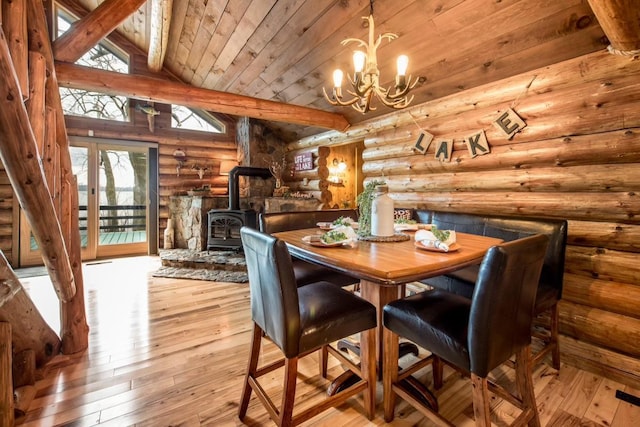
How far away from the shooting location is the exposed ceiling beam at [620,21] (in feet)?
4.66

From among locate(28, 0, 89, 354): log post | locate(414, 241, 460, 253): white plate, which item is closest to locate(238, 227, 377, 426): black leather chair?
locate(414, 241, 460, 253): white plate

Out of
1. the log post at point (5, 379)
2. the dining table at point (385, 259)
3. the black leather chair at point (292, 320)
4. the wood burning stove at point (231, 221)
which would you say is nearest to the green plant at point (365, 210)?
the dining table at point (385, 259)

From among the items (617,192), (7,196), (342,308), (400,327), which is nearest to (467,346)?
(400,327)

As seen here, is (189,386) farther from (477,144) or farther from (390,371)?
(477,144)

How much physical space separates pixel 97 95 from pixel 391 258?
5.96m

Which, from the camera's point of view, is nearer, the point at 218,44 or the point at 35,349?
the point at 35,349

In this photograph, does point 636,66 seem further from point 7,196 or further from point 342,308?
point 7,196

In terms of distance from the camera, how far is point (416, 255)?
→ 141 cm

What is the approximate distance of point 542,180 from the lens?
7.60ft

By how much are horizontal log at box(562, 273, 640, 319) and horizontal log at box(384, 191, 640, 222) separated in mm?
442

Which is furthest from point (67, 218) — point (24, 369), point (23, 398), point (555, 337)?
point (555, 337)

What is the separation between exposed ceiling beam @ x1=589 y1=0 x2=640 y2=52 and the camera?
1422mm

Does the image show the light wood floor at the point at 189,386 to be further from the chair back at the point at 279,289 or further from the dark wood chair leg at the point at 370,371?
the chair back at the point at 279,289

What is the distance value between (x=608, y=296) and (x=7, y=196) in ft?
23.9
